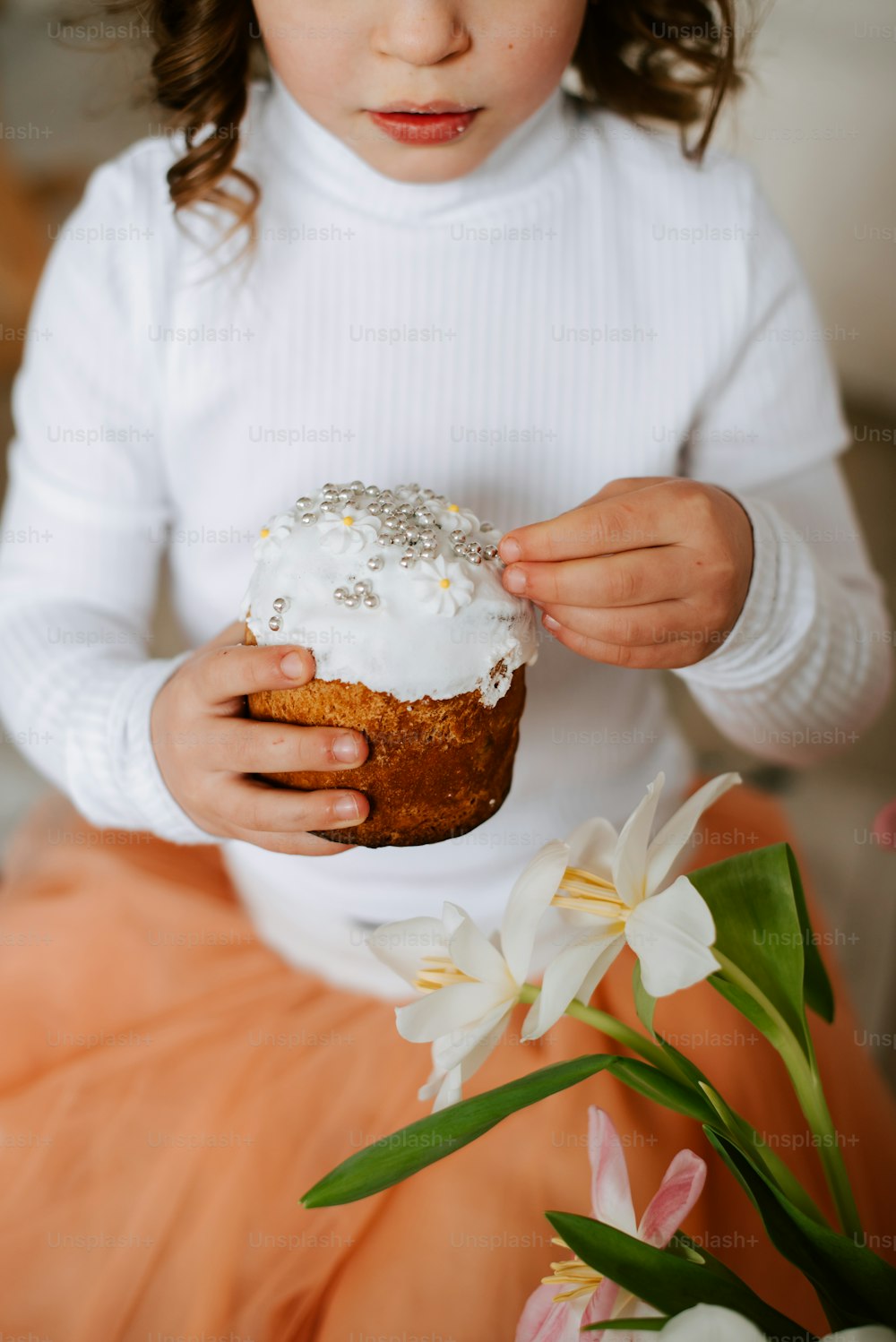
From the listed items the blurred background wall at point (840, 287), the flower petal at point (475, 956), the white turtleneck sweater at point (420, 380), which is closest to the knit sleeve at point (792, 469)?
the white turtleneck sweater at point (420, 380)

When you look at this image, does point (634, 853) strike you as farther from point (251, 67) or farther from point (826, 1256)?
point (251, 67)

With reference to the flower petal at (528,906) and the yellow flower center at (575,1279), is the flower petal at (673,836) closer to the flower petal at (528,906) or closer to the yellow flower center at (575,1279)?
the flower petal at (528,906)

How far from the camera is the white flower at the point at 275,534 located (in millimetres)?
649

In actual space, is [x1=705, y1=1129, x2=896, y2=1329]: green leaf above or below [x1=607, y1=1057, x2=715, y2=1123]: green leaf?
below

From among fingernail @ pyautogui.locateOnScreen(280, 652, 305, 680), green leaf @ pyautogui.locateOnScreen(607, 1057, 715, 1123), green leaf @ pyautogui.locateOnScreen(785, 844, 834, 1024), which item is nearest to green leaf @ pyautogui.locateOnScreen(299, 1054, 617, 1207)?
green leaf @ pyautogui.locateOnScreen(607, 1057, 715, 1123)

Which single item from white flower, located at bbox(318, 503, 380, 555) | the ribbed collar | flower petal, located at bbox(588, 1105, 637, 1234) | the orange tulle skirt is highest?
the ribbed collar

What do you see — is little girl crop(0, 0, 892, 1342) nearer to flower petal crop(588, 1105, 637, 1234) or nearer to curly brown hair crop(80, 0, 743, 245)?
curly brown hair crop(80, 0, 743, 245)

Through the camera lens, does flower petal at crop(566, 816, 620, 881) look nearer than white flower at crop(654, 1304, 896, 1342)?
No

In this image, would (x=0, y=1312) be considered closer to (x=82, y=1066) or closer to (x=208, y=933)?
(x=82, y=1066)

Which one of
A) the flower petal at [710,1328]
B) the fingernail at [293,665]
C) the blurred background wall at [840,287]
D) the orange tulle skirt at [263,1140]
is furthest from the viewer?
the blurred background wall at [840,287]

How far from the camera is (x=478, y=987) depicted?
486mm

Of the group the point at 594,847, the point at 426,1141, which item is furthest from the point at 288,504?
the point at 426,1141

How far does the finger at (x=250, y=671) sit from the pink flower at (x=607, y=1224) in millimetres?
283

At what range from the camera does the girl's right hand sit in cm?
62
